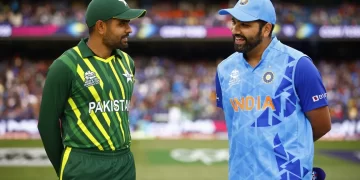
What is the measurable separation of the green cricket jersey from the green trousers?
0.16ft

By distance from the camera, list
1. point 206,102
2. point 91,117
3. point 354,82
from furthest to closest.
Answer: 1. point 354,82
2. point 206,102
3. point 91,117

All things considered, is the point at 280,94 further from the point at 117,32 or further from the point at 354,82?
the point at 354,82

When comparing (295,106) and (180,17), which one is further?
(180,17)

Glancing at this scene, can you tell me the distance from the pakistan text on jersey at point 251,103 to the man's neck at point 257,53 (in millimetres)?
250

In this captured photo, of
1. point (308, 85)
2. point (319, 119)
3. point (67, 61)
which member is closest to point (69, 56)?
point (67, 61)

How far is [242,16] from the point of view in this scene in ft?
11.7

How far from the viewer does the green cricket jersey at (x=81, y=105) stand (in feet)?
12.4

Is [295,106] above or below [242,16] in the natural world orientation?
below

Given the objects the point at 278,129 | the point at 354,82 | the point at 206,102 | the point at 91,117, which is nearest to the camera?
the point at 278,129

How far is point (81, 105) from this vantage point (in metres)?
3.82

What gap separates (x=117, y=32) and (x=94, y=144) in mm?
824

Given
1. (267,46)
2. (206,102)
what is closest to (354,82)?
(206,102)

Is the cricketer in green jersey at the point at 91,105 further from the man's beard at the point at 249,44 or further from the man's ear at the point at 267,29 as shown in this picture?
the man's ear at the point at 267,29

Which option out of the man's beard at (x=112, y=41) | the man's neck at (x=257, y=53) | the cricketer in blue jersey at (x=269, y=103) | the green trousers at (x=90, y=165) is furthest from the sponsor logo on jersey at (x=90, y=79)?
the man's neck at (x=257, y=53)
